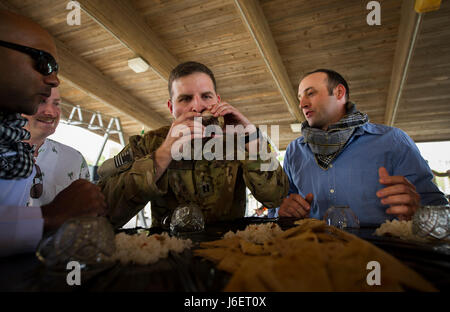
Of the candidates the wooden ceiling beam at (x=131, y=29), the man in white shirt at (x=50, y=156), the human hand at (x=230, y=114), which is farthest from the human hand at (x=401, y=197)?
the wooden ceiling beam at (x=131, y=29)

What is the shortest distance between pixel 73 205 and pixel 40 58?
582 mm

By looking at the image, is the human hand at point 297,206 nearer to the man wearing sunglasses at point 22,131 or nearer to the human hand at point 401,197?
the human hand at point 401,197

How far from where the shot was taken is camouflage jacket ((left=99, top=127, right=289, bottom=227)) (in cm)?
138

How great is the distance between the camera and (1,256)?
74 cm

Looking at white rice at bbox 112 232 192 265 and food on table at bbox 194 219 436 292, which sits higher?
food on table at bbox 194 219 436 292

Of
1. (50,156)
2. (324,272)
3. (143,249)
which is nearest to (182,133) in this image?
(143,249)

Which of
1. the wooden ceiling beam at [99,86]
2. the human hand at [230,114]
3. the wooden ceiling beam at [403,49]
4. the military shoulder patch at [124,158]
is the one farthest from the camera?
the wooden ceiling beam at [99,86]

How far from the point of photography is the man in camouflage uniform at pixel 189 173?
4.49ft

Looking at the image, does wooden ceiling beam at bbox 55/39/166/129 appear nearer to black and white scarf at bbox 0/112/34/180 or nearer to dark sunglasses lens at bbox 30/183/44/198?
dark sunglasses lens at bbox 30/183/44/198

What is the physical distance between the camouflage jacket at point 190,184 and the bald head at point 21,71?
21.3 inches

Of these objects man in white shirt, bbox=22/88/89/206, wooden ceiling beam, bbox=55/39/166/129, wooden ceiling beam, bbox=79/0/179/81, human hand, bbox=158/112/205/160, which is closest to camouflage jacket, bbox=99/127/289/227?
human hand, bbox=158/112/205/160

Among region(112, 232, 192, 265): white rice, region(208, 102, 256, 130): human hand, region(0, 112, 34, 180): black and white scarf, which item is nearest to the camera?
region(112, 232, 192, 265): white rice

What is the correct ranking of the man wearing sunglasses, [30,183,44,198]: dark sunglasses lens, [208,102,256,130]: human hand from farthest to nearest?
[30,183,44,198]: dark sunglasses lens
[208,102,256,130]: human hand
the man wearing sunglasses
